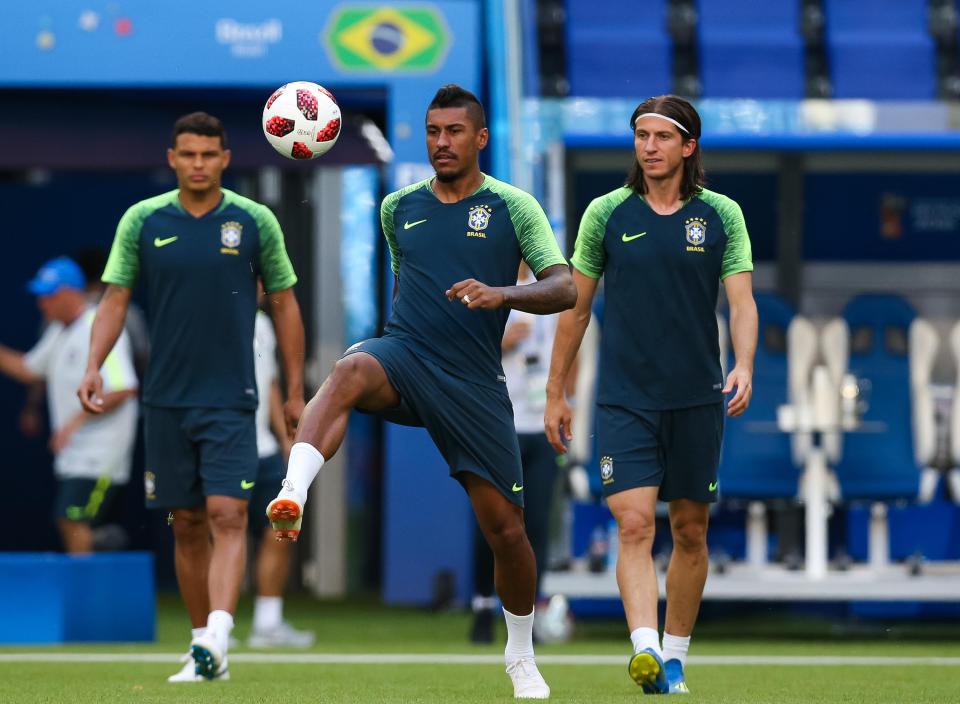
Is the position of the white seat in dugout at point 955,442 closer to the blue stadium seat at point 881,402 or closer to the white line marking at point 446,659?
the blue stadium seat at point 881,402

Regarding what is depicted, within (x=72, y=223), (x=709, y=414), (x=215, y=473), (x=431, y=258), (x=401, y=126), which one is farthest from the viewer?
(x=72, y=223)

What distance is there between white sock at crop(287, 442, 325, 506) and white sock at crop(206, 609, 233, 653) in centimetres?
159

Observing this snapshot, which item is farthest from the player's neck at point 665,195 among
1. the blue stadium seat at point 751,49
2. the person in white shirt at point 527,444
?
the blue stadium seat at point 751,49

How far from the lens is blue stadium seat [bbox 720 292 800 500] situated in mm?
11445

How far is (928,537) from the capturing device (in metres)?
11.9

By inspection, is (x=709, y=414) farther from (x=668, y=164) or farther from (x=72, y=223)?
(x=72, y=223)

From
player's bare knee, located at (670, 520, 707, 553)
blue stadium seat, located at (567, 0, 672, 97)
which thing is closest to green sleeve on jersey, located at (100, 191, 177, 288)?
player's bare knee, located at (670, 520, 707, 553)

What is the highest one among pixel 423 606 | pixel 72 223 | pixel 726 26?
pixel 726 26

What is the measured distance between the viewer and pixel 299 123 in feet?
24.0

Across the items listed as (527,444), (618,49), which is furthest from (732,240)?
(618,49)

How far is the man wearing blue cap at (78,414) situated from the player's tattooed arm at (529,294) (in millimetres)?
5848

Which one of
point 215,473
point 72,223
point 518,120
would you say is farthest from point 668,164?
point 72,223

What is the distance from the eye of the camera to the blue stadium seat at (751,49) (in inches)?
486

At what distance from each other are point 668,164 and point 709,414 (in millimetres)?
889
